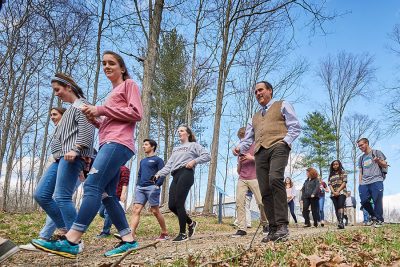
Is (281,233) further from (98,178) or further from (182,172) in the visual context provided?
(98,178)

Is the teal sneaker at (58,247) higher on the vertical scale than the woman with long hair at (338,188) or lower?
lower

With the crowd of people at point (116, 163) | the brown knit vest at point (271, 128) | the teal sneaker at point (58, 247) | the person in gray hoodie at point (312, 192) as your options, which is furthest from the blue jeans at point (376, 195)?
the teal sneaker at point (58, 247)

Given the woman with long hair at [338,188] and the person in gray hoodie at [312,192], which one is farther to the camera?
the person in gray hoodie at [312,192]

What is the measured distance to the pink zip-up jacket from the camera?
3812mm

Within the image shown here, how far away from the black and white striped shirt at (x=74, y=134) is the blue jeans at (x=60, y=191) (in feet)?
0.41

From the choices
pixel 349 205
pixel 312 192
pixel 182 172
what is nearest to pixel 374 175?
pixel 312 192

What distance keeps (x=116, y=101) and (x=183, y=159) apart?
2489 millimetres

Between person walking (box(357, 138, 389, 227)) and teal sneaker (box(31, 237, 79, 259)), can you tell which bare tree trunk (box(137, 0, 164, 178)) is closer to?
person walking (box(357, 138, 389, 227))

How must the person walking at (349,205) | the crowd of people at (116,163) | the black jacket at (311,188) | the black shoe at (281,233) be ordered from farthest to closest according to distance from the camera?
the person walking at (349,205)
the black jacket at (311,188)
the black shoe at (281,233)
the crowd of people at (116,163)

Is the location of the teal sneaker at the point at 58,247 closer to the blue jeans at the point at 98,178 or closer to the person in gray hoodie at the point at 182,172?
the blue jeans at the point at 98,178

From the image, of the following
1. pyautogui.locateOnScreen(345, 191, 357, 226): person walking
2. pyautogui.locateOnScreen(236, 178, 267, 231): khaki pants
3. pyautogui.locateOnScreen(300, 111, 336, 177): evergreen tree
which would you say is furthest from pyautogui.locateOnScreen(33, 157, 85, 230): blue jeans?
pyautogui.locateOnScreen(300, 111, 336, 177): evergreen tree

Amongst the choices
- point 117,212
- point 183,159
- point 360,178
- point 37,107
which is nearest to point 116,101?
point 117,212

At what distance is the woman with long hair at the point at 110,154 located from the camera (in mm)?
3623

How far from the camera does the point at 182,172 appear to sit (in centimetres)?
619
